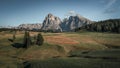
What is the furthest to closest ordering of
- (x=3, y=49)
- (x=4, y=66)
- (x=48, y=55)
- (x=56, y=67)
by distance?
(x=3, y=49)
(x=48, y=55)
(x=4, y=66)
(x=56, y=67)

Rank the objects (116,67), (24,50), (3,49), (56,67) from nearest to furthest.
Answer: (116,67) < (56,67) < (24,50) < (3,49)

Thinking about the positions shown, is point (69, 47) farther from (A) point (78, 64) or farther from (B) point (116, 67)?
(B) point (116, 67)

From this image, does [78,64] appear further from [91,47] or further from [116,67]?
[91,47]

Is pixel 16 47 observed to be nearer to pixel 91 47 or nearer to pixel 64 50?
pixel 64 50

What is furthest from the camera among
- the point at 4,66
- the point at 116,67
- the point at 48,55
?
the point at 48,55

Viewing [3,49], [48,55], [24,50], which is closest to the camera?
[48,55]

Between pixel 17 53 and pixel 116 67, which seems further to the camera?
pixel 17 53

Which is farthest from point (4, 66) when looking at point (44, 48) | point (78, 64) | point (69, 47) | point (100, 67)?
point (69, 47)

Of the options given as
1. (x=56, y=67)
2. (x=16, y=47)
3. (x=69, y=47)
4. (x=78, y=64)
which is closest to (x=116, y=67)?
(x=78, y=64)

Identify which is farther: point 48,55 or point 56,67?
point 48,55
